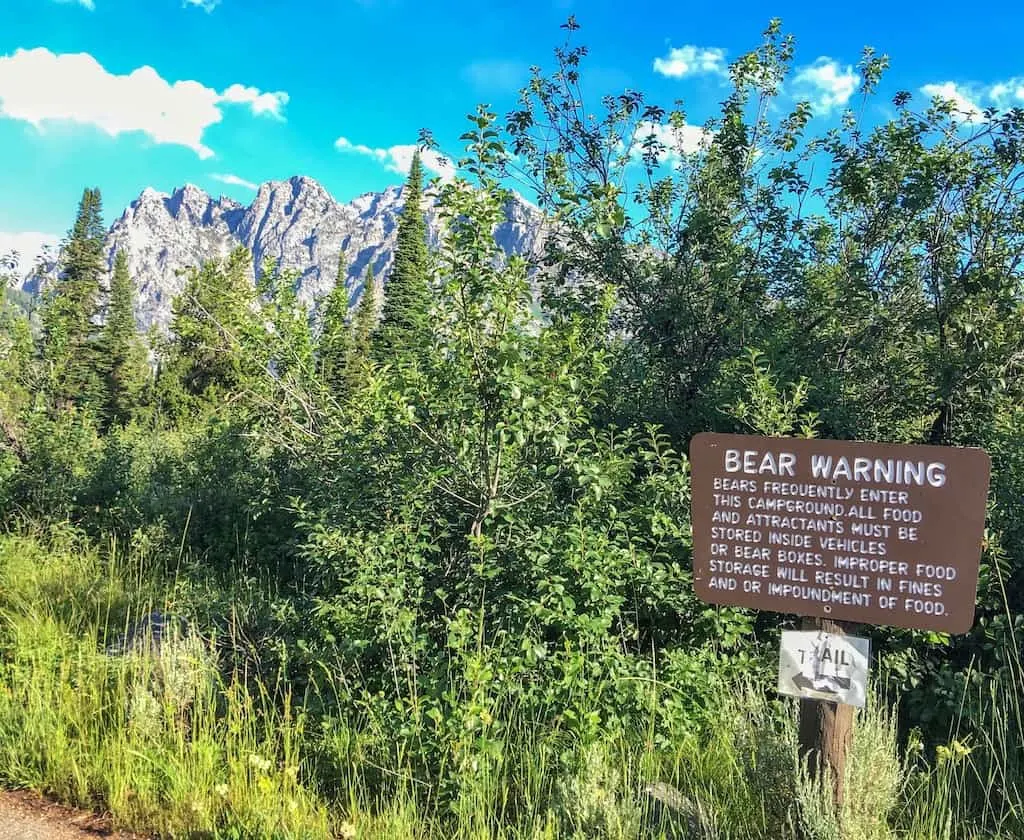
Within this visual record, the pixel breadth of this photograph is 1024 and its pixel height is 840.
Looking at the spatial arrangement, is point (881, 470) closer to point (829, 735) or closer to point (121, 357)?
point (829, 735)

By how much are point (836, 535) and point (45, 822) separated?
3551mm

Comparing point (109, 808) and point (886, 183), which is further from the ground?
point (886, 183)

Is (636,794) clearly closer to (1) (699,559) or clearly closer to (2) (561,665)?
(2) (561,665)

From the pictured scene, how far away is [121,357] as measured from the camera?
4872 cm

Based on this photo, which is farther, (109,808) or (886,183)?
(886,183)

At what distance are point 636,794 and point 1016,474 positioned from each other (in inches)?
123

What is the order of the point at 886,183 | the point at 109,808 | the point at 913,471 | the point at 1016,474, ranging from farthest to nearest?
1. the point at 886,183
2. the point at 1016,474
3. the point at 109,808
4. the point at 913,471

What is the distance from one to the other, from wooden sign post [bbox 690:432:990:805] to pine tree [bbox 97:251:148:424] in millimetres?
47847

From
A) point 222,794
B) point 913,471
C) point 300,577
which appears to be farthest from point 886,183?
point 222,794

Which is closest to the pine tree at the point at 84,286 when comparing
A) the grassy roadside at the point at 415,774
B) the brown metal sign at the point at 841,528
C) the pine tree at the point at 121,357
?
the pine tree at the point at 121,357

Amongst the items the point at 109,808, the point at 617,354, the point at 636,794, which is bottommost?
the point at 109,808

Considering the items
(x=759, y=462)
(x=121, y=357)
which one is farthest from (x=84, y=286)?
(x=759, y=462)

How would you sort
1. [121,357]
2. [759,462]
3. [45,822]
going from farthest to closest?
[121,357]
[45,822]
[759,462]

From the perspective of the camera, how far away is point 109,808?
330cm
